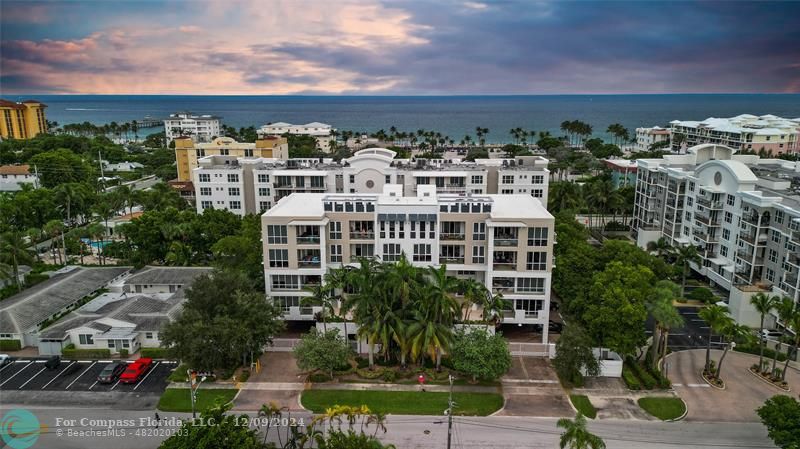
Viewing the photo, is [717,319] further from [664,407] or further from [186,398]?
[186,398]

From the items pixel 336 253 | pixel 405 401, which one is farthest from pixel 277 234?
pixel 405 401

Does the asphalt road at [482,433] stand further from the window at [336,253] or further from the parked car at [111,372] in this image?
A: the window at [336,253]

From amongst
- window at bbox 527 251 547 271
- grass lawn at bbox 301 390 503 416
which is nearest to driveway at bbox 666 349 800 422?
Answer: window at bbox 527 251 547 271

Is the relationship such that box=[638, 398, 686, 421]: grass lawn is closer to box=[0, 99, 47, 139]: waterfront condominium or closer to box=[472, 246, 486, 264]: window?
box=[472, 246, 486, 264]: window

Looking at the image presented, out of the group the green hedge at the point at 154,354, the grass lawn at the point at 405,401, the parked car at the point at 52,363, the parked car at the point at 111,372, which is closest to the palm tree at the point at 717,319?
the grass lawn at the point at 405,401

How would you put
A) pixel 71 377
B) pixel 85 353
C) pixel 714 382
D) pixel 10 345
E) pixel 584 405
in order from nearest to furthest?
pixel 584 405 < pixel 714 382 < pixel 71 377 < pixel 85 353 < pixel 10 345
